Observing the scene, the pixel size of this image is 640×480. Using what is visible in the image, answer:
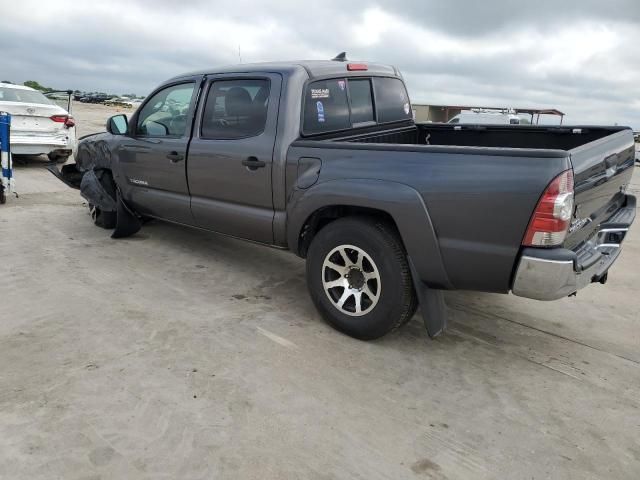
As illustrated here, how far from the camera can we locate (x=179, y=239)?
19.2ft

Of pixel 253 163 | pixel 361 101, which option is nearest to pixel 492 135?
pixel 361 101

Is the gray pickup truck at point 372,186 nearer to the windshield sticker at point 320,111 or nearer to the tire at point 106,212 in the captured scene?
the windshield sticker at point 320,111

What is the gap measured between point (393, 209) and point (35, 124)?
846cm

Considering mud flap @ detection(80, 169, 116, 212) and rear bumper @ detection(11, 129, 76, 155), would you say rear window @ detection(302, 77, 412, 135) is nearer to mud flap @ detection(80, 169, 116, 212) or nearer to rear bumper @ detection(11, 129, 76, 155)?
mud flap @ detection(80, 169, 116, 212)

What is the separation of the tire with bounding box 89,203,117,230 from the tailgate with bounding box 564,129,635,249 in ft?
Answer: 16.2

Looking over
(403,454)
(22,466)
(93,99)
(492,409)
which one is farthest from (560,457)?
(93,99)

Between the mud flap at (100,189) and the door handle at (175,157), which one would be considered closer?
the door handle at (175,157)

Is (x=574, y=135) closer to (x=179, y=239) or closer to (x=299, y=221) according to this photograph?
(x=299, y=221)

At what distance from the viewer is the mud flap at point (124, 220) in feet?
18.5

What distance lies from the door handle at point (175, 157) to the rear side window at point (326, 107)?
1.38 m

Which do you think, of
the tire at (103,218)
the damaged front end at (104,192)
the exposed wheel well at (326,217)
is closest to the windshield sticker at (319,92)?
the exposed wheel well at (326,217)

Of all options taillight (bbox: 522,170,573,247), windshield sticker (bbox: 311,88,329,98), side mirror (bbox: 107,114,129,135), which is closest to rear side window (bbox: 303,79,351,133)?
windshield sticker (bbox: 311,88,329,98)

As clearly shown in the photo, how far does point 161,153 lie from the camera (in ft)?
15.8

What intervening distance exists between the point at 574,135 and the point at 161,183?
150 inches
